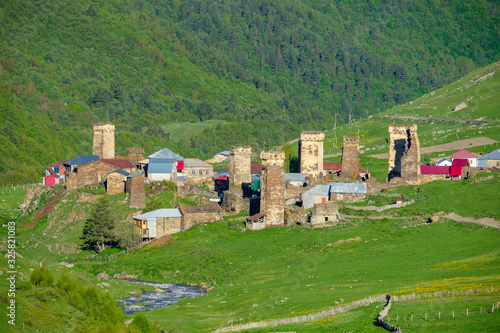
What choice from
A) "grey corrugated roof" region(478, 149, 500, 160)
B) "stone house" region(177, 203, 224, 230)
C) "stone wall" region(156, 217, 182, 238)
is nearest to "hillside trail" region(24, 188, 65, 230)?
"stone wall" region(156, 217, 182, 238)

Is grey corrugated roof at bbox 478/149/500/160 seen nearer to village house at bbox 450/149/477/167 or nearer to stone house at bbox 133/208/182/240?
village house at bbox 450/149/477/167

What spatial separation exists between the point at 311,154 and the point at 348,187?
16884 mm

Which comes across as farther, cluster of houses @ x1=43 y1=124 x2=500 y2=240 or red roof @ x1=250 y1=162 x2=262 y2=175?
red roof @ x1=250 y1=162 x2=262 y2=175

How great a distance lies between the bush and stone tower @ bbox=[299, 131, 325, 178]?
4973 centimetres

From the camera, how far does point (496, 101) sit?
144375 mm

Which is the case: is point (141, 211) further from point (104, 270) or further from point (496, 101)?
point (496, 101)

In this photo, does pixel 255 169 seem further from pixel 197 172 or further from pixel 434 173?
pixel 434 173

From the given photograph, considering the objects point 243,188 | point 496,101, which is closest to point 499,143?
point 496,101

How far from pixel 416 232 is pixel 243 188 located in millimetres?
27834

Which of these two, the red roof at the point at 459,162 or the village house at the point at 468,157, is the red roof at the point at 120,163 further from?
the village house at the point at 468,157

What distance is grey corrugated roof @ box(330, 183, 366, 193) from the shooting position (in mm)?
87113

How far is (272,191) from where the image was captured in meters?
86.8

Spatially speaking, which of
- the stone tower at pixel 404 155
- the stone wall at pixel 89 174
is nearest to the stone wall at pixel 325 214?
the stone tower at pixel 404 155

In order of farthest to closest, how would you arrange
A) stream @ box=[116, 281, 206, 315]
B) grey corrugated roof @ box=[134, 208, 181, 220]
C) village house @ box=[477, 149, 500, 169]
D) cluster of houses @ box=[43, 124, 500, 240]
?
village house @ box=[477, 149, 500, 169]
grey corrugated roof @ box=[134, 208, 181, 220]
cluster of houses @ box=[43, 124, 500, 240]
stream @ box=[116, 281, 206, 315]
